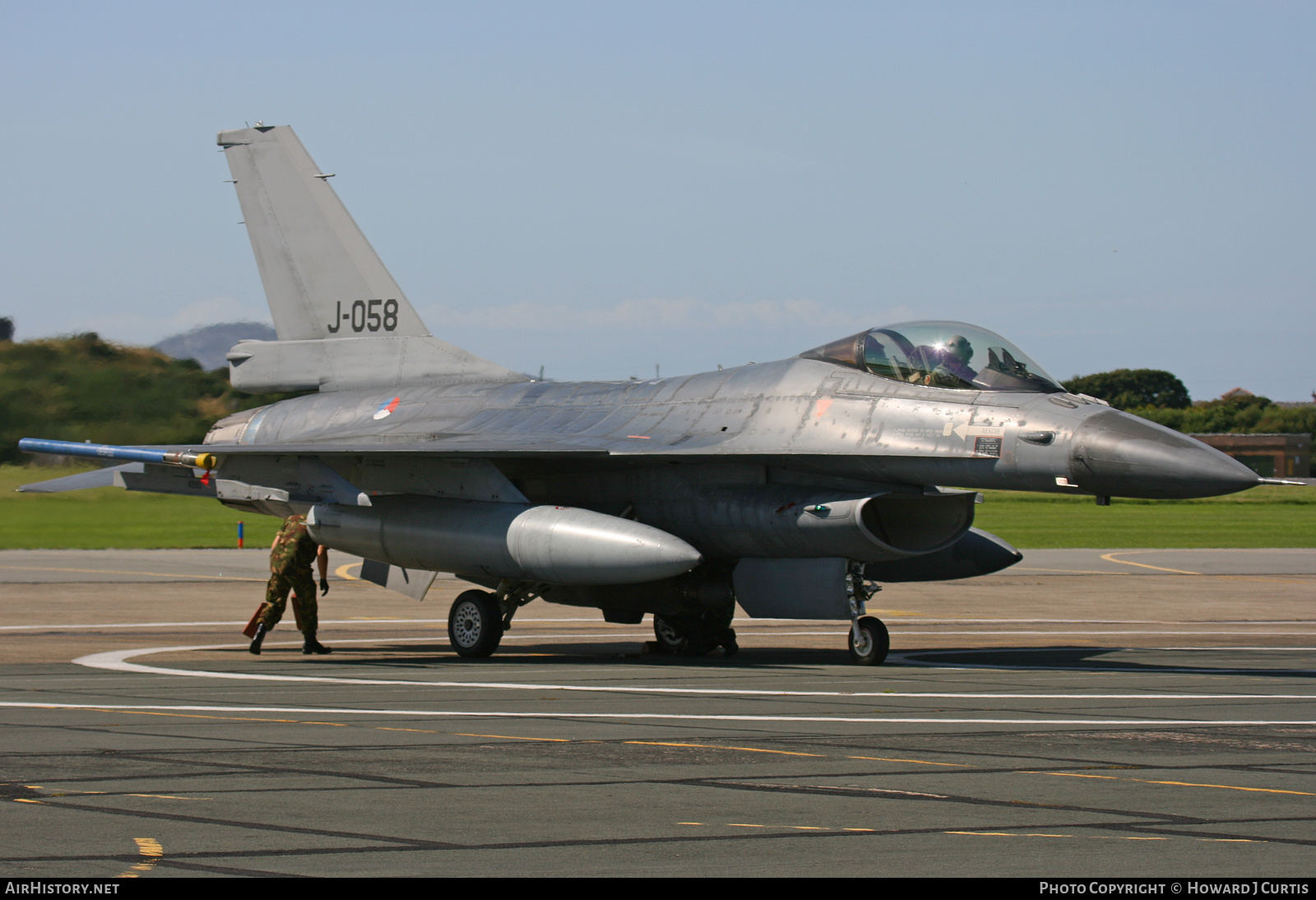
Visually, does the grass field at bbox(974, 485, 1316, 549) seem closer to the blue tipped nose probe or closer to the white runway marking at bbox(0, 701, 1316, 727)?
the blue tipped nose probe

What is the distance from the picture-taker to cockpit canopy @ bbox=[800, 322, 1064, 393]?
13367 mm

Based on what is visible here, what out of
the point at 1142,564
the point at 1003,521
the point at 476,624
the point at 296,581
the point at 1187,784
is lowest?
the point at 1003,521

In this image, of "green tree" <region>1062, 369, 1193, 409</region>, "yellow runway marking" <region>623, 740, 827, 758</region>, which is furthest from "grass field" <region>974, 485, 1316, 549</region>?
"green tree" <region>1062, 369, 1193, 409</region>

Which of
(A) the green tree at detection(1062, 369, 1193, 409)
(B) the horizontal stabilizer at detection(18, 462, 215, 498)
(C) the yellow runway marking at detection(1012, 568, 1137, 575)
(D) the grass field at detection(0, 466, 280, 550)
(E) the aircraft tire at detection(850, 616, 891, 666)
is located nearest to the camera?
(E) the aircraft tire at detection(850, 616, 891, 666)

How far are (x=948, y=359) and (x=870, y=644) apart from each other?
110 inches

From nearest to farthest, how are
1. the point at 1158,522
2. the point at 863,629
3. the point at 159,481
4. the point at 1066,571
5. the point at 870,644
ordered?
the point at 870,644 → the point at 863,629 → the point at 159,481 → the point at 1066,571 → the point at 1158,522

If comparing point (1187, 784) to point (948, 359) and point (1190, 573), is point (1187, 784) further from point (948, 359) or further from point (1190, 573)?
point (1190, 573)

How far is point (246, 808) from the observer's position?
21.1 ft

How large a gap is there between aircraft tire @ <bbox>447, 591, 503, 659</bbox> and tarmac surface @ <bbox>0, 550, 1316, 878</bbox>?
0.70ft

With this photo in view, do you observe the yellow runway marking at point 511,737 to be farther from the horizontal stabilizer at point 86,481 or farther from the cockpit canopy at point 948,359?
the horizontal stabilizer at point 86,481

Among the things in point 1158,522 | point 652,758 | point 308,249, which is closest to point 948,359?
point 652,758

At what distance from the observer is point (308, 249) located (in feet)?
63.4

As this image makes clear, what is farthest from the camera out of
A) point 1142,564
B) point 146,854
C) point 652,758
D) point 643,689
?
point 1142,564
